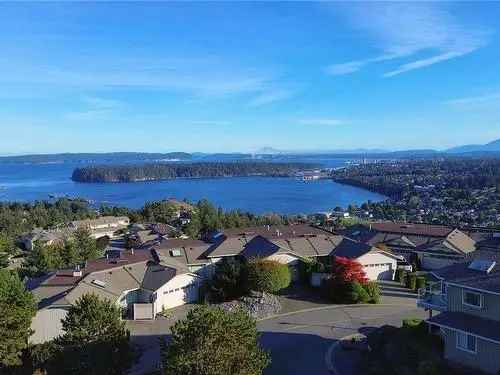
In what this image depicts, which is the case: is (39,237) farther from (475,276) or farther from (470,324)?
(470,324)

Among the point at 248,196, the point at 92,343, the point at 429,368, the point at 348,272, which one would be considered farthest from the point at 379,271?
the point at 248,196

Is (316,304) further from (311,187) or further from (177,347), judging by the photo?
(311,187)

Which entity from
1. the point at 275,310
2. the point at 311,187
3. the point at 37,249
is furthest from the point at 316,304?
the point at 311,187

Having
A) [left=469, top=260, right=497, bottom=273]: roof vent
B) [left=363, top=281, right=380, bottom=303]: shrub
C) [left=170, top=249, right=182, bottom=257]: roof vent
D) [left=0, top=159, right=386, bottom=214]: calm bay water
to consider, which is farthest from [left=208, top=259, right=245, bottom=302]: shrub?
[left=0, top=159, right=386, bottom=214]: calm bay water

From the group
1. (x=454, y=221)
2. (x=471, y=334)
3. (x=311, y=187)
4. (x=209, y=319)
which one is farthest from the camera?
(x=311, y=187)

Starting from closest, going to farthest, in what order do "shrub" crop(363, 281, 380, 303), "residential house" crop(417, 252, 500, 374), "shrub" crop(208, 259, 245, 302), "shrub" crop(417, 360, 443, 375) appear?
1. "shrub" crop(417, 360, 443, 375)
2. "residential house" crop(417, 252, 500, 374)
3. "shrub" crop(363, 281, 380, 303)
4. "shrub" crop(208, 259, 245, 302)

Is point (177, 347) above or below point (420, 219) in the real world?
above

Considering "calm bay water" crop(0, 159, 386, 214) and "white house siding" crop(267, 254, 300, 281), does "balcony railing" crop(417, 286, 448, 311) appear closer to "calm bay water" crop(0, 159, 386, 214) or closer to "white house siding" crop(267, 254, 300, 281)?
"white house siding" crop(267, 254, 300, 281)
